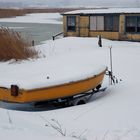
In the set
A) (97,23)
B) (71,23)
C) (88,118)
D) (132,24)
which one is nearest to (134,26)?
(132,24)

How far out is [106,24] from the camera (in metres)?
26.6

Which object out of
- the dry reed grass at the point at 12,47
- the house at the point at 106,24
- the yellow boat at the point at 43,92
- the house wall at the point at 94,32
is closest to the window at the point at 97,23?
the house at the point at 106,24

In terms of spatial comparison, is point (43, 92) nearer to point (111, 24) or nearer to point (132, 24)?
point (132, 24)

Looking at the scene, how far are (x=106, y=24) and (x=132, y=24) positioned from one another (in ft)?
6.71

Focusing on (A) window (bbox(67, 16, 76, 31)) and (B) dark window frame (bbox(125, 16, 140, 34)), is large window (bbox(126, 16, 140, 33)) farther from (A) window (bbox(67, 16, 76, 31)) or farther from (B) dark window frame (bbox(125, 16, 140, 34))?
(A) window (bbox(67, 16, 76, 31))

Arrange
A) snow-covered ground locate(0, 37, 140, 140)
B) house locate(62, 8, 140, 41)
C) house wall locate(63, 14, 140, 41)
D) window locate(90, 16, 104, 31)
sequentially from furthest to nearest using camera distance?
window locate(90, 16, 104, 31) → house wall locate(63, 14, 140, 41) → house locate(62, 8, 140, 41) → snow-covered ground locate(0, 37, 140, 140)

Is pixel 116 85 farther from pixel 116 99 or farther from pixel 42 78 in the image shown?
pixel 42 78

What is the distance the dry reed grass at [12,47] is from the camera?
51.9ft

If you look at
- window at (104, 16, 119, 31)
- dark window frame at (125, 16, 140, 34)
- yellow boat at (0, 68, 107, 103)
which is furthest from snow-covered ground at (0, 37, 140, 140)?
window at (104, 16, 119, 31)

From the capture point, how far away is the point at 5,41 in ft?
51.2

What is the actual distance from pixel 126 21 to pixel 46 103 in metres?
17.1

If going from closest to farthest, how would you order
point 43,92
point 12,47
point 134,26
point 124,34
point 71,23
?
point 43,92 < point 12,47 < point 134,26 < point 124,34 < point 71,23

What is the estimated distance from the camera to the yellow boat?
8914mm

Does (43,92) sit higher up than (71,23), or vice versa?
(71,23)
